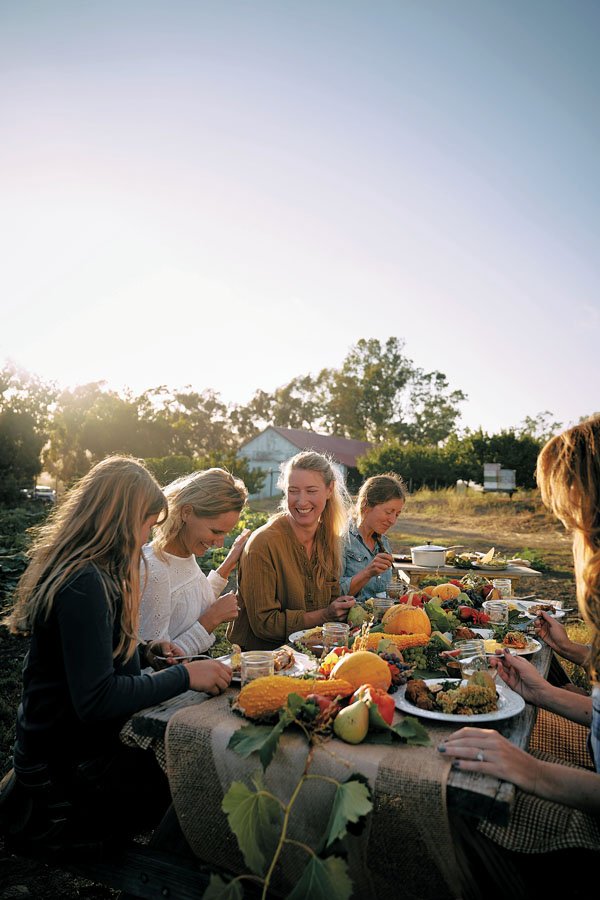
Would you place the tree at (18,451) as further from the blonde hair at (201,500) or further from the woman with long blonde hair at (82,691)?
the woman with long blonde hair at (82,691)

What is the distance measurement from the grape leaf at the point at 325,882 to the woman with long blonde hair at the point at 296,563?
1909 mm

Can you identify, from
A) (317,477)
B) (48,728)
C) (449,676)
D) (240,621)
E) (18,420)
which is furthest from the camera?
(18,420)

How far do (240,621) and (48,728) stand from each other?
5.35ft

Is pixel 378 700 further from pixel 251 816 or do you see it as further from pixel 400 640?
pixel 400 640

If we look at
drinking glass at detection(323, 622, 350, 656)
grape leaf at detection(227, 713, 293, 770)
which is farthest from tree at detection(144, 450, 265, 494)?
grape leaf at detection(227, 713, 293, 770)

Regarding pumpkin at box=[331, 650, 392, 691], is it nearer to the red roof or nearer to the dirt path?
the dirt path

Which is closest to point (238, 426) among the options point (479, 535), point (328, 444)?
point (328, 444)

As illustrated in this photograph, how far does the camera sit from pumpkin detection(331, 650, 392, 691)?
1.91 meters

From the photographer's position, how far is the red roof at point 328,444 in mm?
43125

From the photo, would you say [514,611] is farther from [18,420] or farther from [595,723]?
[18,420]

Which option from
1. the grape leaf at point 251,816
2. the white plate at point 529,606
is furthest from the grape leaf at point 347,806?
the white plate at point 529,606

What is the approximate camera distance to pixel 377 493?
15.3 feet

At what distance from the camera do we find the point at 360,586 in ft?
13.0

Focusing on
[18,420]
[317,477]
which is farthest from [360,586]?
[18,420]
